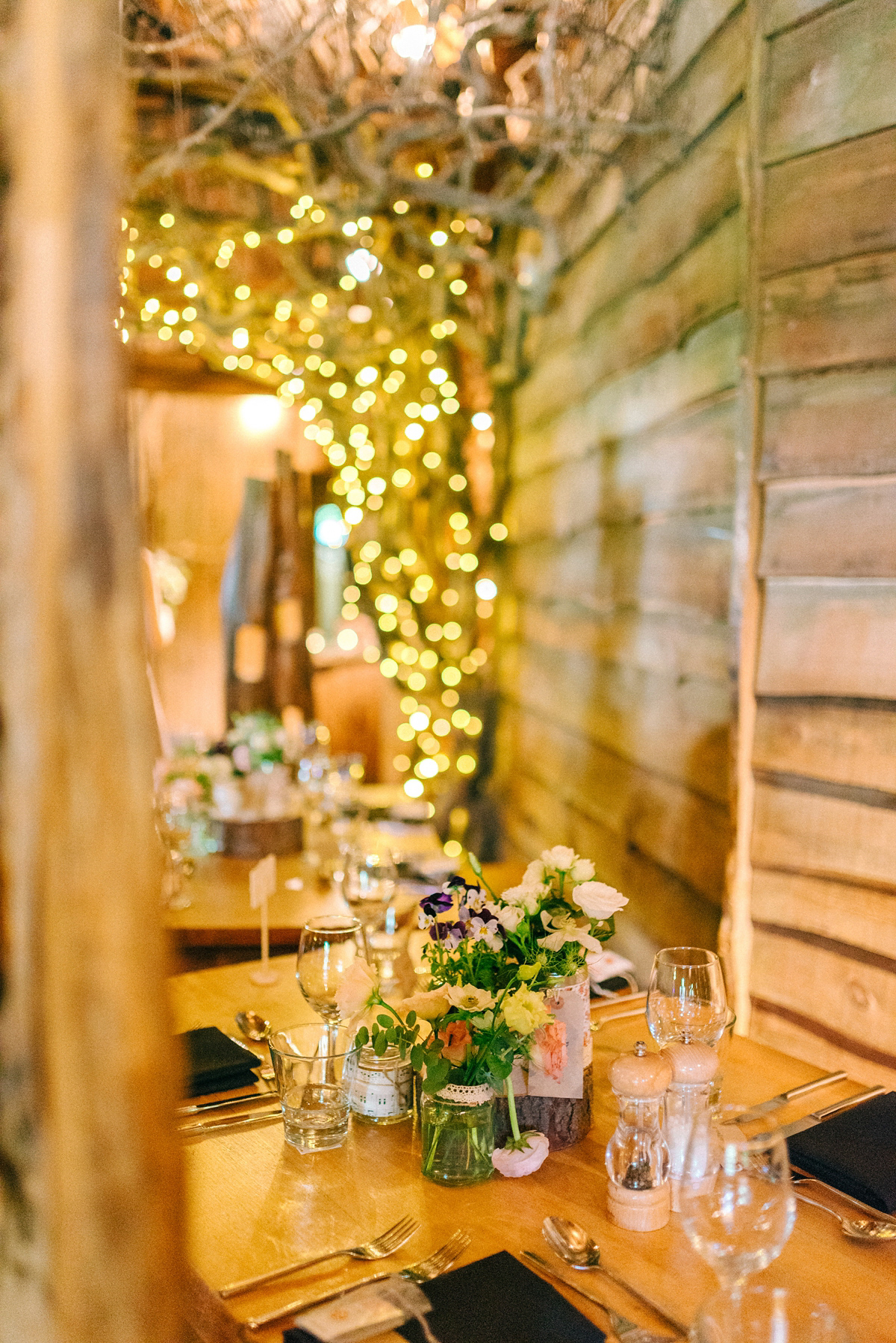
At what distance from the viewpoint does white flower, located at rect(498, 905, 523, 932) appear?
50.0 inches

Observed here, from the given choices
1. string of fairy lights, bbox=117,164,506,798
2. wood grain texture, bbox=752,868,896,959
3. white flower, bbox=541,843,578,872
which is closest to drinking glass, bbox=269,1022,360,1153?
white flower, bbox=541,843,578,872

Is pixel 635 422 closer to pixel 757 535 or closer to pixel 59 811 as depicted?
pixel 757 535

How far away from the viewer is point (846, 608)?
2.22m

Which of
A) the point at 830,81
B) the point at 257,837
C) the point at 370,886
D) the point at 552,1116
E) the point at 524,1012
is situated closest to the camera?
the point at 524,1012

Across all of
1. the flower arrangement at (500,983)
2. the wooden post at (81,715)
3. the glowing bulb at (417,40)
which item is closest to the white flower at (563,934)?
the flower arrangement at (500,983)

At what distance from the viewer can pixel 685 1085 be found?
4.20 feet

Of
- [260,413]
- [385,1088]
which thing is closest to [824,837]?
[385,1088]

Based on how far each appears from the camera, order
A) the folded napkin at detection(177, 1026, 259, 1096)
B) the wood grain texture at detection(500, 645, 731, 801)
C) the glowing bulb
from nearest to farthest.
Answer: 1. the folded napkin at detection(177, 1026, 259, 1096)
2. the wood grain texture at detection(500, 645, 731, 801)
3. the glowing bulb

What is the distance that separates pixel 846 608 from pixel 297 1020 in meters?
1.41

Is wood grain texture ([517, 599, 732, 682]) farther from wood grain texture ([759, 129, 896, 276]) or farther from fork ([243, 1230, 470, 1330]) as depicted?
fork ([243, 1230, 470, 1330])

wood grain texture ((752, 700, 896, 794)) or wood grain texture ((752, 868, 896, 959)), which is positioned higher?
wood grain texture ((752, 700, 896, 794))

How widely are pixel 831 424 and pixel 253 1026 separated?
5.57 ft

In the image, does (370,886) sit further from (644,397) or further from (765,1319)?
(644,397)

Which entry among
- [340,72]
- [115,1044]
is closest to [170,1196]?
[115,1044]
